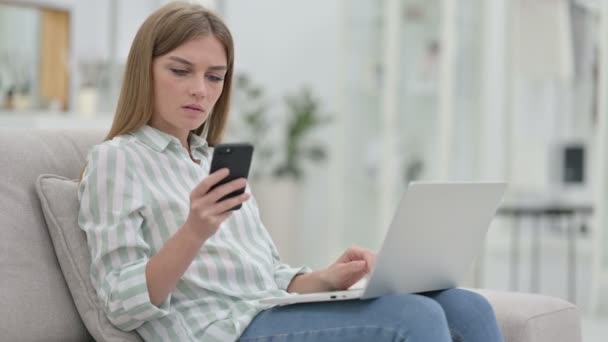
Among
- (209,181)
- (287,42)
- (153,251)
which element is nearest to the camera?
(209,181)

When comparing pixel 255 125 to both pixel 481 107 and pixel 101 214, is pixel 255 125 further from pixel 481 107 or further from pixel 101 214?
pixel 101 214

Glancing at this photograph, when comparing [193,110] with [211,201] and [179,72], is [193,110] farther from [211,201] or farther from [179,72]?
[211,201]

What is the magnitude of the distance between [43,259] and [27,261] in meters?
0.03

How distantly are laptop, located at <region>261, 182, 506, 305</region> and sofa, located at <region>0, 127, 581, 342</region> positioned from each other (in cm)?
28

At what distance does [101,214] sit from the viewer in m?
1.67

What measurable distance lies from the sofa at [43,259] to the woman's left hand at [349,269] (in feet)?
1.12

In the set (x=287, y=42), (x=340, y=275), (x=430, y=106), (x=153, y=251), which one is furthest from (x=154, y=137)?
(x=287, y=42)

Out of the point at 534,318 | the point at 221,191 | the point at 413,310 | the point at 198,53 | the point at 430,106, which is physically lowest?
the point at 534,318

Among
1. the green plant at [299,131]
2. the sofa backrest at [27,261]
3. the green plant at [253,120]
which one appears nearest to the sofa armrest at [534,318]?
the sofa backrest at [27,261]

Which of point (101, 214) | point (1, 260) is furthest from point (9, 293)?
point (101, 214)

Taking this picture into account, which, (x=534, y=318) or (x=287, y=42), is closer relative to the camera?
(x=534, y=318)

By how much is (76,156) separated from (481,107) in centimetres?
342

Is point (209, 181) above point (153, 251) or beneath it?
above

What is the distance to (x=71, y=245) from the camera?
1.77 metres
